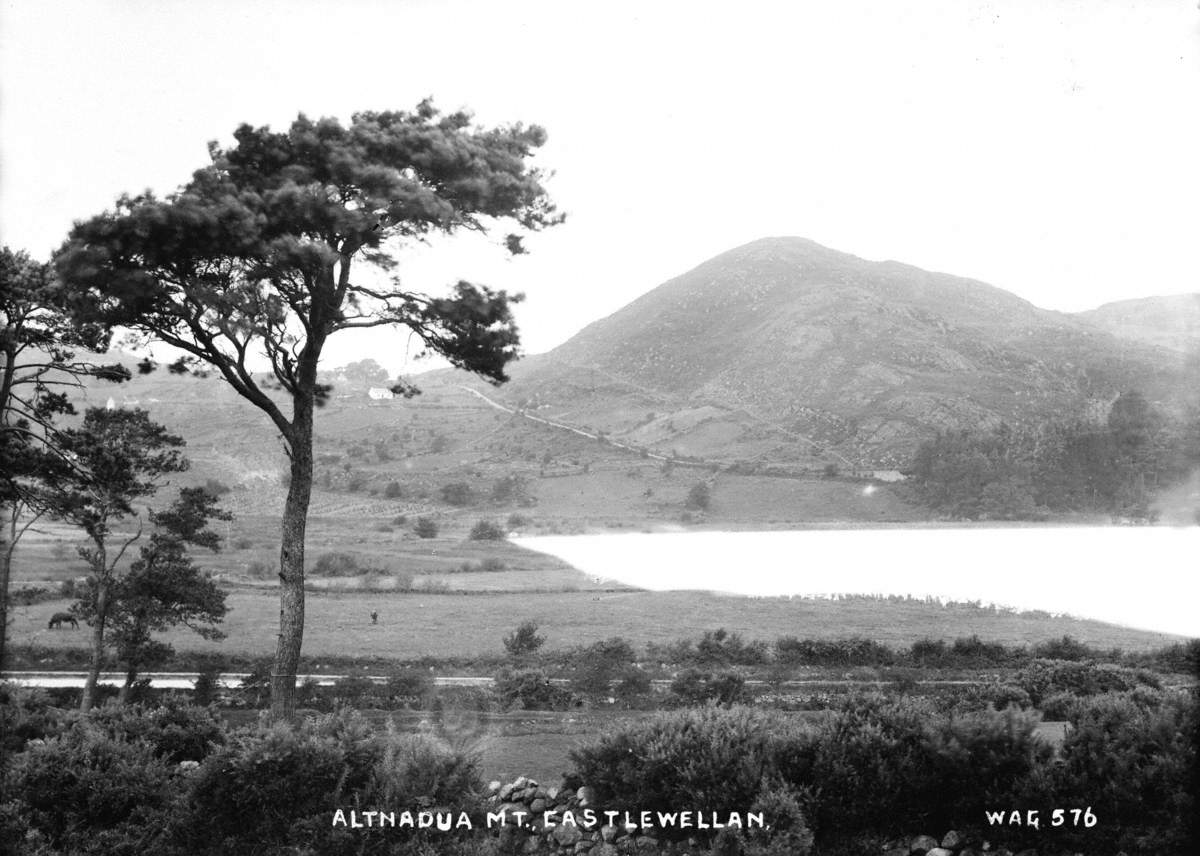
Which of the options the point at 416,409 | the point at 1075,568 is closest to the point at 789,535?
the point at 1075,568

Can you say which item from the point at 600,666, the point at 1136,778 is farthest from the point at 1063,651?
the point at 1136,778

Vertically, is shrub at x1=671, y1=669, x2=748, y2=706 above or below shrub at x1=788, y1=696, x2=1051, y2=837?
below

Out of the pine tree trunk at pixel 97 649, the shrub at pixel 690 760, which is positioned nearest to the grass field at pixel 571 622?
the pine tree trunk at pixel 97 649

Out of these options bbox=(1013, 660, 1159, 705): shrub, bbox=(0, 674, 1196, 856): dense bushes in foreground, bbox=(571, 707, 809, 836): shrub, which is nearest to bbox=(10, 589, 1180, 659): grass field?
bbox=(1013, 660, 1159, 705): shrub

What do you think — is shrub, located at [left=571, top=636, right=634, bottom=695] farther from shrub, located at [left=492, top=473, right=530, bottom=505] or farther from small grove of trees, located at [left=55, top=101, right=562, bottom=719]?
shrub, located at [left=492, top=473, right=530, bottom=505]

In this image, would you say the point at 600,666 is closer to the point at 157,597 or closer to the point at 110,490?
the point at 157,597

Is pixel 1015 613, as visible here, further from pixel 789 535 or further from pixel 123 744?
pixel 123 744

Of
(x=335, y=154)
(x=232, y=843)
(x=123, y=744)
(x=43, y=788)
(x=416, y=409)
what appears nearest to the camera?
(x=232, y=843)
